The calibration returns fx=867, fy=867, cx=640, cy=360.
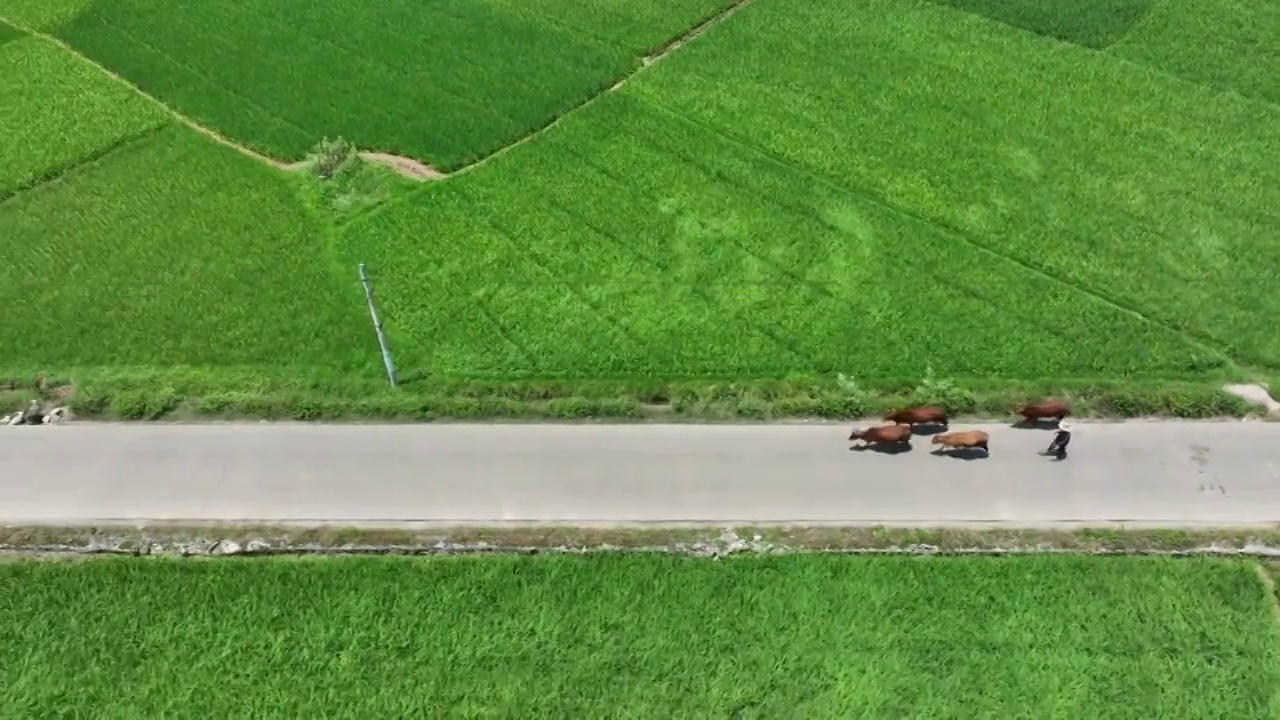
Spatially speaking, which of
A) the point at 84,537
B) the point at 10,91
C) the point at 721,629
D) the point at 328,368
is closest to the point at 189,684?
the point at 84,537

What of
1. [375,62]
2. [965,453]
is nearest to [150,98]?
[375,62]

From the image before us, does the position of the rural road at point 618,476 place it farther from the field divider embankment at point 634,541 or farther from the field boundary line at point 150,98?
Answer: the field boundary line at point 150,98

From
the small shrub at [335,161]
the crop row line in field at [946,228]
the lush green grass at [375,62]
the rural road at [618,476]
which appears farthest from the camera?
→ the lush green grass at [375,62]

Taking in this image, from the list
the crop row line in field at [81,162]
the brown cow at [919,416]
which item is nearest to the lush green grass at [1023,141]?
the brown cow at [919,416]

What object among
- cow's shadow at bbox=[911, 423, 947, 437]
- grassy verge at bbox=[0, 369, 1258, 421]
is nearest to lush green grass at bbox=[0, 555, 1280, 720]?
cow's shadow at bbox=[911, 423, 947, 437]

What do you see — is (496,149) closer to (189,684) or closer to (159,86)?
(159,86)

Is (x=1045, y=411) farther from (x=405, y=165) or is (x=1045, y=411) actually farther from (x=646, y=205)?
(x=405, y=165)
